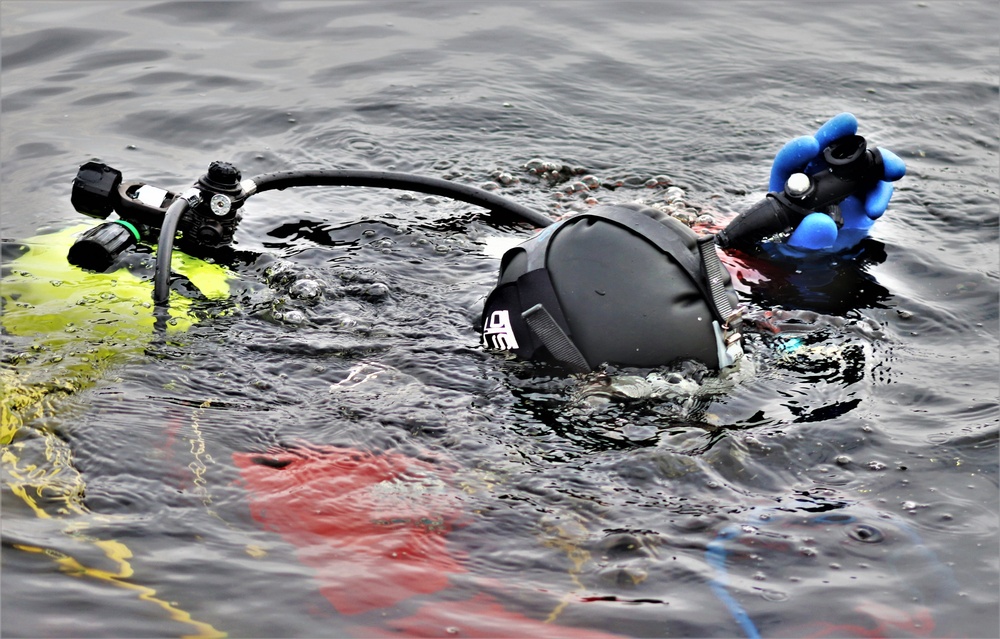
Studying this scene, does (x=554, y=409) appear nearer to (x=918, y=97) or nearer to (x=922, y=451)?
(x=922, y=451)

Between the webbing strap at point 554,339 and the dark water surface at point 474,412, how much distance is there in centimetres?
9

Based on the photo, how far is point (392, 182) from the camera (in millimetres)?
4387

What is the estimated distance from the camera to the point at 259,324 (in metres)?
4.18

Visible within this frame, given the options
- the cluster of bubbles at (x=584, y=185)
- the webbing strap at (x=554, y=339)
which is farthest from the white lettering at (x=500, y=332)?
the cluster of bubbles at (x=584, y=185)

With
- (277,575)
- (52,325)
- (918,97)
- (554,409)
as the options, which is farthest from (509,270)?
(918,97)

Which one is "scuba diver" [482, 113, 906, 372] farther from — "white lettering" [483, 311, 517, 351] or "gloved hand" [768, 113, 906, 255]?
"gloved hand" [768, 113, 906, 255]

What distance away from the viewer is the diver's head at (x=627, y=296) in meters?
3.49

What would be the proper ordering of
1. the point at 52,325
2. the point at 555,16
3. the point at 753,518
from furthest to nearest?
the point at 555,16 → the point at 52,325 → the point at 753,518

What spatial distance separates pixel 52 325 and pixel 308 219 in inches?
67.7

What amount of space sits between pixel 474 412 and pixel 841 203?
7.88 feet

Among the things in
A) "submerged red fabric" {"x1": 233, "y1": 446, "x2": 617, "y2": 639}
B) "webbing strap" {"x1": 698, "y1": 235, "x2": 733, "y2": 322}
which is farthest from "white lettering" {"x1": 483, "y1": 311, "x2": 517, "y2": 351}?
"webbing strap" {"x1": 698, "y1": 235, "x2": 733, "y2": 322}

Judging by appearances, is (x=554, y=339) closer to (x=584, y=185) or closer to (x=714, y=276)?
(x=714, y=276)

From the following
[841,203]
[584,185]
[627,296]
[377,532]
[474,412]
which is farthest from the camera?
[584,185]

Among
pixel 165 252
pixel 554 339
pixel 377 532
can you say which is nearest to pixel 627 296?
pixel 554 339
